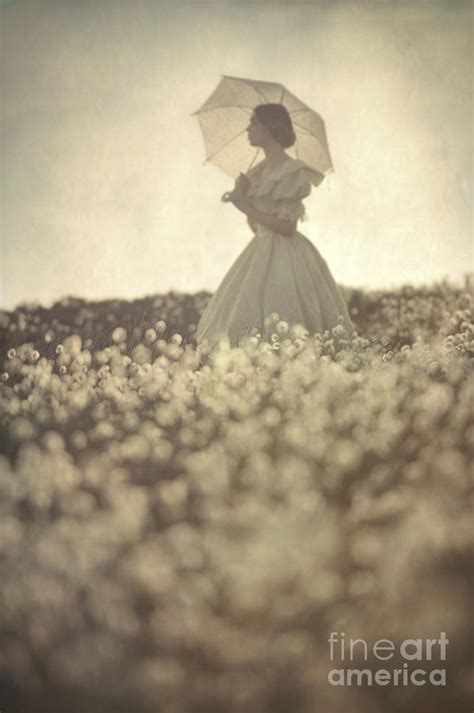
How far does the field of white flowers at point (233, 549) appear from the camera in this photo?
2062 mm

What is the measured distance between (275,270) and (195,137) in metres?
1.02

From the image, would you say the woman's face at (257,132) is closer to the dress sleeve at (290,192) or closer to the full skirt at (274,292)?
the dress sleeve at (290,192)

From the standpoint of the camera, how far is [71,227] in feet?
15.4

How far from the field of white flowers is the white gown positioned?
4.61 feet

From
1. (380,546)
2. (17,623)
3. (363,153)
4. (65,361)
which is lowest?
(17,623)

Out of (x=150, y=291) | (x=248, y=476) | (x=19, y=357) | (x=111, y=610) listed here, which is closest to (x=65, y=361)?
(x=19, y=357)

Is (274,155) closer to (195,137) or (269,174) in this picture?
(269,174)

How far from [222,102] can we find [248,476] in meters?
3.12

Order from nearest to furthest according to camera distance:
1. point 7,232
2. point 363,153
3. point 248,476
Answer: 1. point 248,476
2. point 7,232
3. point 363,153

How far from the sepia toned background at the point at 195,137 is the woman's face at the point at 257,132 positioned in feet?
0.98

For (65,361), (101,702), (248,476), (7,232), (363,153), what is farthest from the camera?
(363,153)

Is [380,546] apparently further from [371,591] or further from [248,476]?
[248,476]

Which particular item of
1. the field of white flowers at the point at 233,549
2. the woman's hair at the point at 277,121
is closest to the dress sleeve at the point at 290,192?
the woman's hair at the point at 277,121

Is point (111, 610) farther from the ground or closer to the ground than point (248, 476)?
closer to the ground
